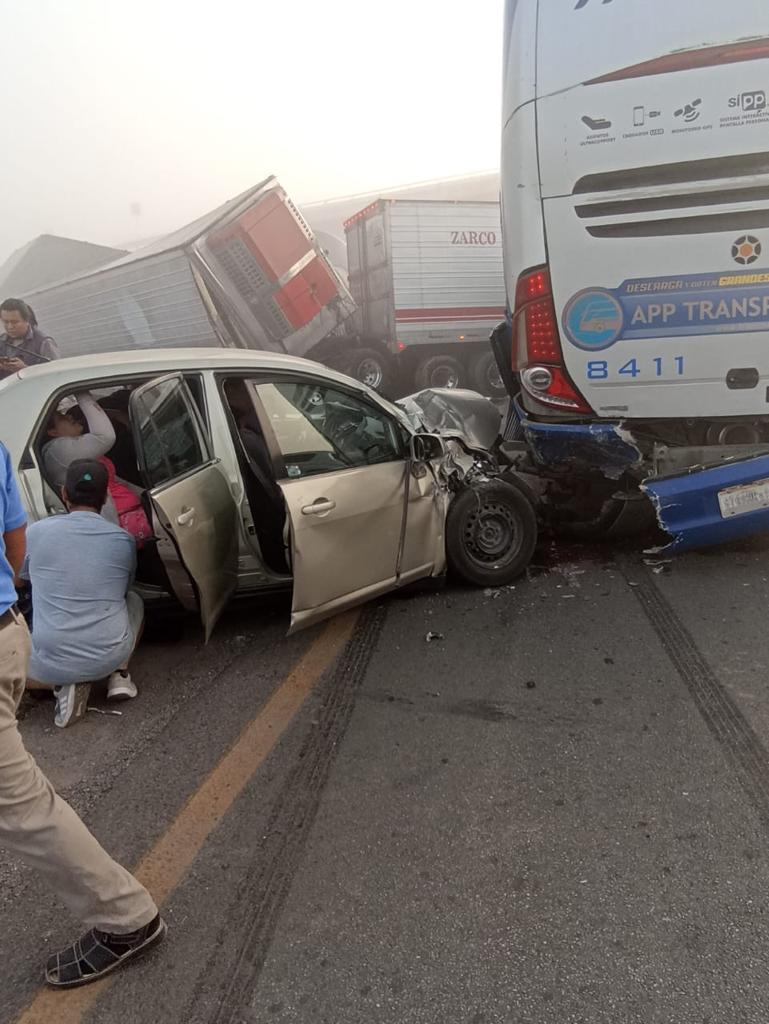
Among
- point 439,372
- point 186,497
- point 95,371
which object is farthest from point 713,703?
point 439,372

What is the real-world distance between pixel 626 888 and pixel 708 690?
1.23 meters

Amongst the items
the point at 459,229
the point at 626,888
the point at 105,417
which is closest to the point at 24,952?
the point at 626,888

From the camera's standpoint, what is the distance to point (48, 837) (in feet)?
5.78

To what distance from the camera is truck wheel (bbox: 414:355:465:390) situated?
37.0 feet

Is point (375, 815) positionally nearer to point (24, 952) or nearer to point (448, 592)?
point (24, 952)

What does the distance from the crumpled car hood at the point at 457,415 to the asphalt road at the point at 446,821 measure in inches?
49.9

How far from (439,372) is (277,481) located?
27.2ft

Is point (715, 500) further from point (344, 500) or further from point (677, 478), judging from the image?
point (344, 500)

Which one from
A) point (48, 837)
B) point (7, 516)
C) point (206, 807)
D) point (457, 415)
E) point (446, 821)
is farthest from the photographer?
point (457, 415)

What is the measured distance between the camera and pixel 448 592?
423cm

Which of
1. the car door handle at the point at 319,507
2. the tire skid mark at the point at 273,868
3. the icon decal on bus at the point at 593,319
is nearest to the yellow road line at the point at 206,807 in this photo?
the tire skid mark at the point at 273,868

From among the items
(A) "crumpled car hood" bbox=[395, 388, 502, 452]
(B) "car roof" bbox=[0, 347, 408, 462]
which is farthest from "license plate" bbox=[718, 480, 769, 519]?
(B) "car roof" bbox=[0, 347, 408, 462]

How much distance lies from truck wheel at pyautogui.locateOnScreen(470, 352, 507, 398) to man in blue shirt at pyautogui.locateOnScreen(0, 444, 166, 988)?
396 inches

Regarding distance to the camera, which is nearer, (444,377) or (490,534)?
(490,534)
